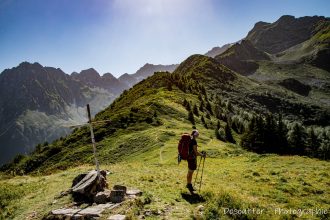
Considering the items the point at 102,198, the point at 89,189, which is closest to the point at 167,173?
the point at 89,189

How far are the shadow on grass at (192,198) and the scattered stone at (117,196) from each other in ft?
11.6

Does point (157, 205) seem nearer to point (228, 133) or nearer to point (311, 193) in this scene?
point (311, 193)

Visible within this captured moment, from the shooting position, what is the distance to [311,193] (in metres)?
19.9

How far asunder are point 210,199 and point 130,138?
141ft

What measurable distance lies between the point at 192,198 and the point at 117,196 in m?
4.21

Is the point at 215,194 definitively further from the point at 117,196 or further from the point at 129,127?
the point at 129,127

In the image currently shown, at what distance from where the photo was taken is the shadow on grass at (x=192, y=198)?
55.6 feet

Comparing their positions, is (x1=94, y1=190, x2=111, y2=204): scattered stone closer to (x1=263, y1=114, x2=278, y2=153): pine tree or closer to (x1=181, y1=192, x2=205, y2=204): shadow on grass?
(x1=181, y1=192, x2=205, y2=204): shadow on grass

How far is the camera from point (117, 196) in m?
16.9

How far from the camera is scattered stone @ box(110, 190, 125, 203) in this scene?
16844 mm

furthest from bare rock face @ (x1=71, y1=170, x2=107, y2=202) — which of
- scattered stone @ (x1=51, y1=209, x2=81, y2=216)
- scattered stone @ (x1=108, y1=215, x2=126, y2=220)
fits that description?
scattered stone @ (x1=108, y1=215, x2=126, y2=220)

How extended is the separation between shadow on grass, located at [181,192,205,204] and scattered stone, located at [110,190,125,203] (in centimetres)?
352

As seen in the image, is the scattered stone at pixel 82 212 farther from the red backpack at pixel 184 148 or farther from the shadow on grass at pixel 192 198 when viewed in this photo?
the red backpack at pixel 184 148

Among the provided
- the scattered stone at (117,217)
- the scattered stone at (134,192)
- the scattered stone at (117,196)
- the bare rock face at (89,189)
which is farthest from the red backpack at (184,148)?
the scattered stone at (117,217)
